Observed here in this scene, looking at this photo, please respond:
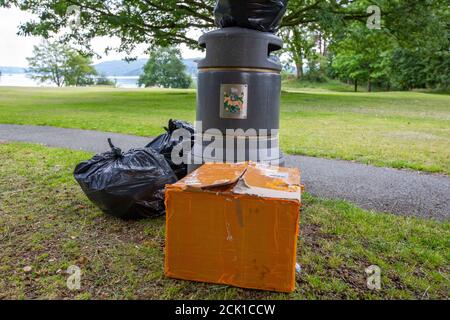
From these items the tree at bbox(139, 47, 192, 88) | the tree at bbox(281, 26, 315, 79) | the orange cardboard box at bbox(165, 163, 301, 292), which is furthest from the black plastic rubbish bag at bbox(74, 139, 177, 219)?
the tree at bbox(139, 47, 192, 88)

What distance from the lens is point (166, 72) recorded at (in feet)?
243

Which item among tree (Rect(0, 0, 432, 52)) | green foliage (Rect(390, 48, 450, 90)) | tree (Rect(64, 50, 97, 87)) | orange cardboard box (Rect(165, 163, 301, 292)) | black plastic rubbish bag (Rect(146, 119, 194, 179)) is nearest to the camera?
orange cardboard box (Rect(165, 163, 301, 292))

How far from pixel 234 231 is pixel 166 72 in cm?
7484

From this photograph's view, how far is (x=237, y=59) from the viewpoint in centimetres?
312

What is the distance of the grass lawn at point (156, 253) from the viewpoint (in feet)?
7.36

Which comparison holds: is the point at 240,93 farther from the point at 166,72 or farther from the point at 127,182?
the point at 166,72

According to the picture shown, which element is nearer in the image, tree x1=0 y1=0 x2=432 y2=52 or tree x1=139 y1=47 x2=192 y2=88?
tree x1=0 y1=0 x2=432 y2=52

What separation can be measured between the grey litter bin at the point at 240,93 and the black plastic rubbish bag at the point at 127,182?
0.49 m

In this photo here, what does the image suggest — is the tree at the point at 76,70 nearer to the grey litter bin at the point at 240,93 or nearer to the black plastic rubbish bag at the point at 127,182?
the black plastic rubbish bag at the point at 127,182

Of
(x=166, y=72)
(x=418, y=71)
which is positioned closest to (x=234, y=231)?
(x=418, y=71)

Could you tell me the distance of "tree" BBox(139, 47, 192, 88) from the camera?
7288 cm

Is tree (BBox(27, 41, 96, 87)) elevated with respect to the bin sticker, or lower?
elevated

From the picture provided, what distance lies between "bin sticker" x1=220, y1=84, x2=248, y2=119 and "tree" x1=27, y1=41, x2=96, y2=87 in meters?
72.2

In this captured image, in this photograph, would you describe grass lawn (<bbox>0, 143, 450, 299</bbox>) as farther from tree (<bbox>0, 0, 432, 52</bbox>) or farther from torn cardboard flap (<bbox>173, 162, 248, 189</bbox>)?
tree (<bbox>0, 0, 432, 52</bbox>)
